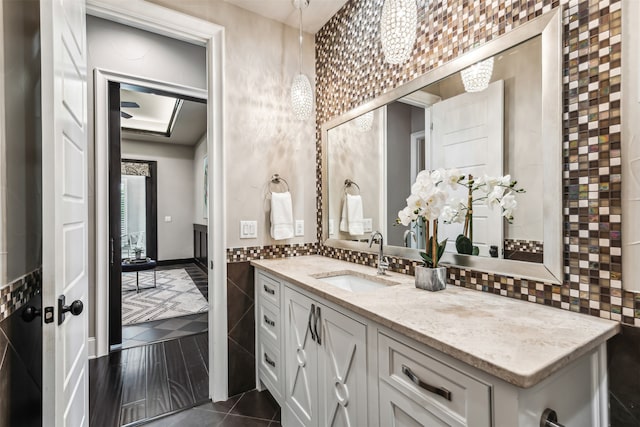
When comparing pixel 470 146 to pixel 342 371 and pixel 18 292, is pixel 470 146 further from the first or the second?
pixel 18 292

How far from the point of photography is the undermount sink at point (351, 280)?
65.4 inches

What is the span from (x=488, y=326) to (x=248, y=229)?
5.17 feet

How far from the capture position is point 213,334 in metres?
1.96

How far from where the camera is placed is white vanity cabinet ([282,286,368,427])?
3.68 ft

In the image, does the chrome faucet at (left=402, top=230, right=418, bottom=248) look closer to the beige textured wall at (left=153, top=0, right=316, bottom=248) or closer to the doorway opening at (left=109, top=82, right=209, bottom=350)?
the beige textured wall at (left=153, top=0, right=316, bottom=248)

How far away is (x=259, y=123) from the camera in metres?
2.14

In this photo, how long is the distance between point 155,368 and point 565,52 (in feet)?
9.96

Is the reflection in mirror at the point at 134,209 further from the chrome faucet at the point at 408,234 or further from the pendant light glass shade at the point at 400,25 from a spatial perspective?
the pendant light glass shade at the point at 400,25

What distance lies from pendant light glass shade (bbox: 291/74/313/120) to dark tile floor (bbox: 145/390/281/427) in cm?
185

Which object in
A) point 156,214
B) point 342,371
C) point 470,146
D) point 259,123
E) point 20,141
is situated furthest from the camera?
point 156,214

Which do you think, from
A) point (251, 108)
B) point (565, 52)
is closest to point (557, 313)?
point (565, 52)

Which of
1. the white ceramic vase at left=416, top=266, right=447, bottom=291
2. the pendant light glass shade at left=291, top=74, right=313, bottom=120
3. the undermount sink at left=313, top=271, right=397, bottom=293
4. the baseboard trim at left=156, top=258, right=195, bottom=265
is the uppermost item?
the pendant light glass shade at left=291, top=74, right=313, bottom=120

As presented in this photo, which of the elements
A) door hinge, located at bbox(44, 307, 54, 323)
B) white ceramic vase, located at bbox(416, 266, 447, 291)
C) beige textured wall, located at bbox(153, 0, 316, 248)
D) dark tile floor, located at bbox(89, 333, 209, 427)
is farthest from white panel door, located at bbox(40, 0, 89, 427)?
white ceramic vase, located at bbox(416, 266, 447, 291)

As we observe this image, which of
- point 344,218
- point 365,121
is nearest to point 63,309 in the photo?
point 344,218
